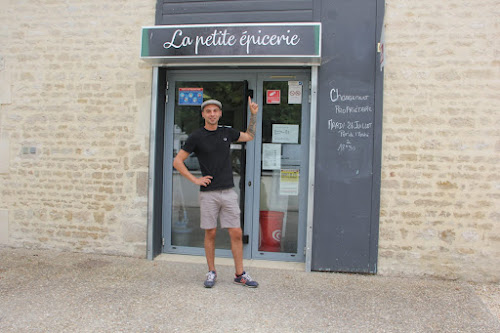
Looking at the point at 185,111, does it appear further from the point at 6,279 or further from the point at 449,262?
the point at 449,262

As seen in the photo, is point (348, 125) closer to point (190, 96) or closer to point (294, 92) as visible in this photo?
point (294, 92)

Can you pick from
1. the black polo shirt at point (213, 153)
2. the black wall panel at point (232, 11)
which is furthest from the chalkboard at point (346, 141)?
the black polo shirt at point (213, 153)

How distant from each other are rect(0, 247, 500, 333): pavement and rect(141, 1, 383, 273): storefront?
390mm

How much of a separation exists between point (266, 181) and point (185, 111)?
1.34 meters

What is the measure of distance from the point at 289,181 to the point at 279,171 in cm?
17

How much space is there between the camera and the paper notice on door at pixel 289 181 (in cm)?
498

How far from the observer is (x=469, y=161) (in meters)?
4.39

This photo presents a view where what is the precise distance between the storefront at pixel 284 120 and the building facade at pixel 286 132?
17mm

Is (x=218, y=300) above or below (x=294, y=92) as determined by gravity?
below

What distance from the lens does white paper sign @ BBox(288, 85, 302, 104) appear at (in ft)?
16.1

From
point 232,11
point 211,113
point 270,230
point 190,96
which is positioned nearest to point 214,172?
point 211,113

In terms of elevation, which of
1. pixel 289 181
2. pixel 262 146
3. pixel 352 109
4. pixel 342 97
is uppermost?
pixel 342 97

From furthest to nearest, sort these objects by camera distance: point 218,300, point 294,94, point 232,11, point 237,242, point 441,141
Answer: point 294,94, point 232,11, point 441,141, point 237,242, point 218,300

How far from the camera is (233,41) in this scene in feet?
14.9
